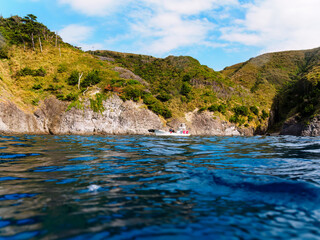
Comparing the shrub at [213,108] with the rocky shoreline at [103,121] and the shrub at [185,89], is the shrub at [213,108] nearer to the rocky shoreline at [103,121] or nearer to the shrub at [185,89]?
the rocky shoreline at [103,121]

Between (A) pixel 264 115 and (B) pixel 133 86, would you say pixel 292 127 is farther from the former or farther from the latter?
(B) pixel 133 86

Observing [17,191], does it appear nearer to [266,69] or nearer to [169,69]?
[169,69]

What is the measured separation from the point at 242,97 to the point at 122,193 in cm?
6896

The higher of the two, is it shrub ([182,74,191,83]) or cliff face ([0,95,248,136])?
shrub ([182,74,191,83])

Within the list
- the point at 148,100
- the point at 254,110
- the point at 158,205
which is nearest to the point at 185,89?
the point at 148,100

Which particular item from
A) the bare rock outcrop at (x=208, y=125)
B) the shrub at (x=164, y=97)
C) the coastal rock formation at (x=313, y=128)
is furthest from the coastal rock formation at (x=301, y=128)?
the shrub at (x=164, y=97)

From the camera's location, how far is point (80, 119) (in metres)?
34.7

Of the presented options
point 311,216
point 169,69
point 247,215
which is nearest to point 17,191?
point 247,215

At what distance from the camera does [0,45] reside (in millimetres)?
42469

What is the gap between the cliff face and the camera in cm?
2840

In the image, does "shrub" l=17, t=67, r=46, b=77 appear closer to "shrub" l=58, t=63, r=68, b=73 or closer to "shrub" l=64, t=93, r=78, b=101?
"shrub" l=58, t=63, r=68, b=73

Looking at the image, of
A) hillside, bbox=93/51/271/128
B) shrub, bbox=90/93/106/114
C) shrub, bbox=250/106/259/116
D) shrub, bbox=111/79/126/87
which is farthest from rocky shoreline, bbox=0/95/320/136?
shrub, bbox=250/106/259/116

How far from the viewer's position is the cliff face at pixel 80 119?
28.4m

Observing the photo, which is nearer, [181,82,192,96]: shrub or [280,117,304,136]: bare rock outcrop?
[280,117,304,136]: bare rock outcrop
